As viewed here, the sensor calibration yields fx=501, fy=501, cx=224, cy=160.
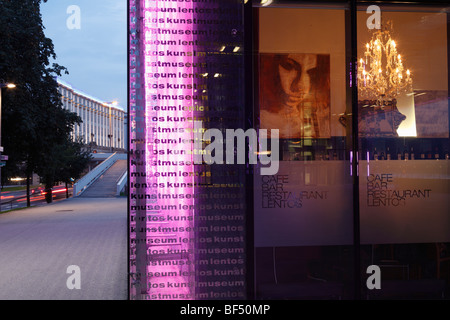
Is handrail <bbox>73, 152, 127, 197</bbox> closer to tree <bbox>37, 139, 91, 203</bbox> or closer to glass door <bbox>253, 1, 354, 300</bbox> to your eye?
tree <bbox>37, 139, 91, 203</bbox>

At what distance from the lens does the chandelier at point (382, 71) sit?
21.1ft

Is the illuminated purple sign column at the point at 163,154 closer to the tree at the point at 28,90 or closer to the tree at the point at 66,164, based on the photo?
the tree at the point at 28,90

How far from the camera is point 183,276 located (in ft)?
19.1

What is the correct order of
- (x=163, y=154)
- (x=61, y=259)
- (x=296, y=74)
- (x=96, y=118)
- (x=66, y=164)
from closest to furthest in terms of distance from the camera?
(x=163, y=154) → (x=296, y=74) → (x=61, y=259) → (x=66, y=164) → (x=96, y=118)

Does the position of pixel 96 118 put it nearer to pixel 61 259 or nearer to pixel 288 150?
pixel 61 259

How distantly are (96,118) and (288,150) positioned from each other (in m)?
136

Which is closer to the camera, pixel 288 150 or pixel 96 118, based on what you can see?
pixel 288 150

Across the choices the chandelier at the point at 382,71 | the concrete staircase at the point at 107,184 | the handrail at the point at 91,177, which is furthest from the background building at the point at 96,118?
the chandelier at the point at 382,71

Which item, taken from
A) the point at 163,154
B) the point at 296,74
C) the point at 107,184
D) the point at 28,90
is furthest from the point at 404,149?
the point at 107,184

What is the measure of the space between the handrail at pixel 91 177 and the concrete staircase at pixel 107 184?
1.37ft

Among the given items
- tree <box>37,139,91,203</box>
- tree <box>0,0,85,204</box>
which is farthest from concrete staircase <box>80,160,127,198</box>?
tree <box>0,0,85,204</box>

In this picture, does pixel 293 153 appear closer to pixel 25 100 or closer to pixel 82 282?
pixel 82 282

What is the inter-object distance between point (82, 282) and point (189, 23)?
15.6 ft

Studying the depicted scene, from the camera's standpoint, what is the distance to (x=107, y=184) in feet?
155
